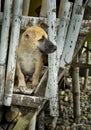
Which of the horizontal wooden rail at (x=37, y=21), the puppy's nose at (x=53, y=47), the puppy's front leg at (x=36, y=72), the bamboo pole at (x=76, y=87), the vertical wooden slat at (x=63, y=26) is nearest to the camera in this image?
the puppy's nose at (x=53, y=47)

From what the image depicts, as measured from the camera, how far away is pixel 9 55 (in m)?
3.91

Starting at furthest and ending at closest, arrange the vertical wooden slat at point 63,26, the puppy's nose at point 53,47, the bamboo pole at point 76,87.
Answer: the bamboo pole at point 76,87 < the vertical wooden slat at point 63,26 < the puppy's nose at point 53,47

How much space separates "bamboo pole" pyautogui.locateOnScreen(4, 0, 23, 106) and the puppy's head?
0.18 meters

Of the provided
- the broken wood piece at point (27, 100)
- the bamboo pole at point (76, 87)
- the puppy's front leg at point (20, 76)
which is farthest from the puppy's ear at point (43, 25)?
the bamboo pole at point (76, 87)

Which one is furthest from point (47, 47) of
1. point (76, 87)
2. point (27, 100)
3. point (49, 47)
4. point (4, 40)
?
point (76, 87)

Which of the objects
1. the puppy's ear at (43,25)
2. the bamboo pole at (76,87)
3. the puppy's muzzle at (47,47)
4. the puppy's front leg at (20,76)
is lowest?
the bamboo pole at (76,87)

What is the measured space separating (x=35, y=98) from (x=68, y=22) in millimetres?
831

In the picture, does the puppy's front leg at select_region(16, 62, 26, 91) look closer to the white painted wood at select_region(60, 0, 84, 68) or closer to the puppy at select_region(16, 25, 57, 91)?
the puppy at select_region(16, 25, 57, 91)

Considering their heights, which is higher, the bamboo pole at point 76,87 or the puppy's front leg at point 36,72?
the puppy's front leg at point 36,72

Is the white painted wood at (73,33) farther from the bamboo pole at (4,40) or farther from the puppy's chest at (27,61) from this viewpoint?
the bamboo pole at (4,40)

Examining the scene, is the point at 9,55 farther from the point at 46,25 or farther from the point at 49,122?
the point at 49,122

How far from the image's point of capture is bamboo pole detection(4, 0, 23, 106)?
12.7 ft

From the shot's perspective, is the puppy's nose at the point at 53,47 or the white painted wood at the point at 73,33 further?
Result: the white painted wood at the point at 73,33

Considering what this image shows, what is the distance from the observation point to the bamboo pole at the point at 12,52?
3.88 meters
